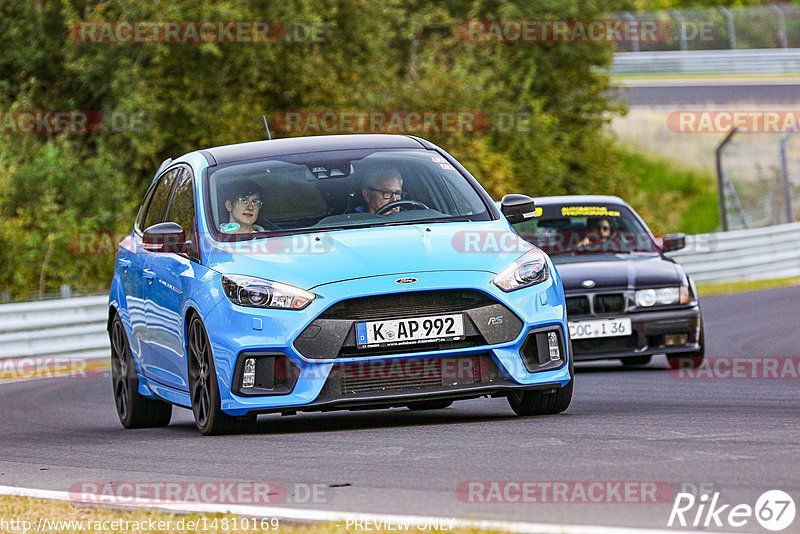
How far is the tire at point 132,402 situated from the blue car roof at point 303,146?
5.07 feet

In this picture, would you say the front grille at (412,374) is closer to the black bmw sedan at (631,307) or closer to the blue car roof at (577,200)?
the black bmw sedan at (631,307)

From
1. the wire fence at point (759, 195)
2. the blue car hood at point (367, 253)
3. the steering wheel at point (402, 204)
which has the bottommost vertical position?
the wire fence at point (759, 195)

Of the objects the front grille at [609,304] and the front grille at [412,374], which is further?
the front grille at [609,304]

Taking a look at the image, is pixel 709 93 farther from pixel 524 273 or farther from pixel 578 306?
pixel 524 273

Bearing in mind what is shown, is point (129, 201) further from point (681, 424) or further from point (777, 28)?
point (777, 28)

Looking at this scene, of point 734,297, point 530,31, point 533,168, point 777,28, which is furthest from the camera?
point 777,28

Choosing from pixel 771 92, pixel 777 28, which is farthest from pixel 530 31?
pixel 777 28

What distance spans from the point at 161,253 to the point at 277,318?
171cm

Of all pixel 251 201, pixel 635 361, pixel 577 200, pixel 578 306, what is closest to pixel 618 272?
pixel 578 306

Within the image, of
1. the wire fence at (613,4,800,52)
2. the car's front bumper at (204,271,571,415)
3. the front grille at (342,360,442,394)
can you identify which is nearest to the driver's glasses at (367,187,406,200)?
the car's front bumper at (204,271,571,415)

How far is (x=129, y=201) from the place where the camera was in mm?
28812

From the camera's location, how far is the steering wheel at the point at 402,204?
29.1 ft

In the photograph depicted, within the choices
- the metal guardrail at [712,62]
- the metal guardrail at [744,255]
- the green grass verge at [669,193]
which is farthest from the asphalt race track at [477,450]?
the metal guardrail at [712,62]

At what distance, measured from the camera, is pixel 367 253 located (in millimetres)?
8117
